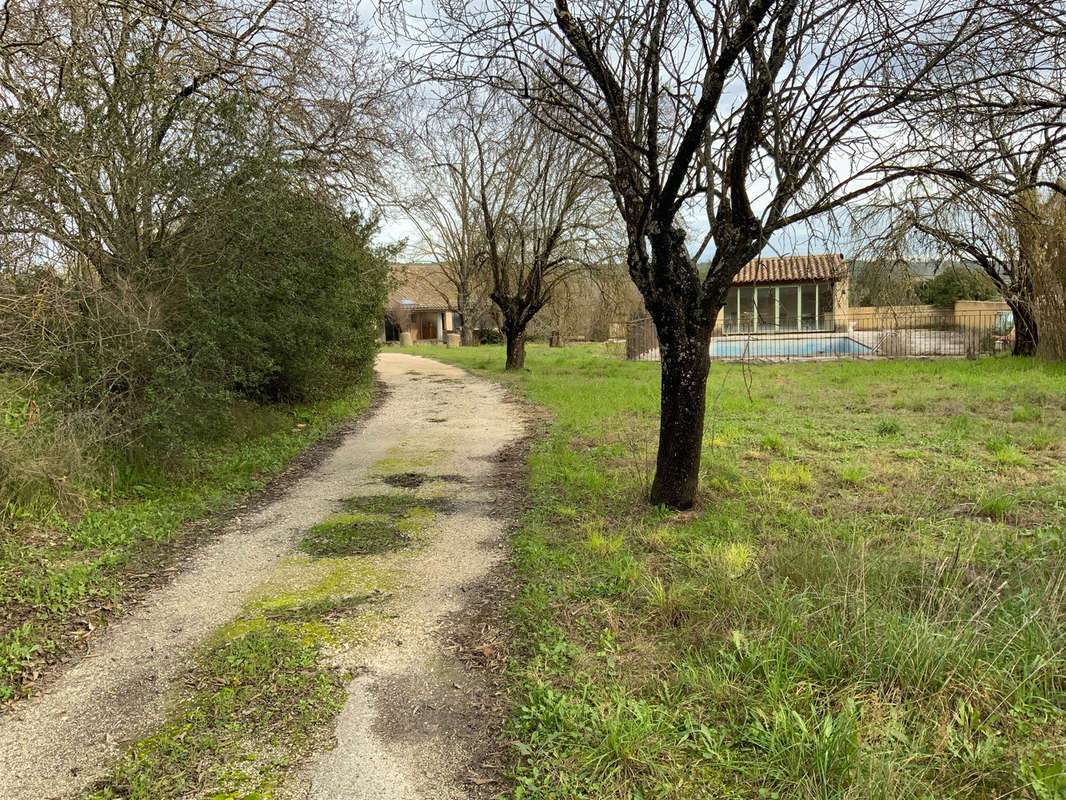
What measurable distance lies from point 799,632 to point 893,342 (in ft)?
69.6

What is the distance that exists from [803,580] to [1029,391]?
33.7 feet

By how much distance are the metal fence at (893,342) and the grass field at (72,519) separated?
1439cm

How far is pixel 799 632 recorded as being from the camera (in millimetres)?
3199

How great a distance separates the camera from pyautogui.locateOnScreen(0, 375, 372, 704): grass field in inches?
152

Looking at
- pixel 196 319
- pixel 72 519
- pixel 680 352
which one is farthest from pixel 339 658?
pixel 196 319

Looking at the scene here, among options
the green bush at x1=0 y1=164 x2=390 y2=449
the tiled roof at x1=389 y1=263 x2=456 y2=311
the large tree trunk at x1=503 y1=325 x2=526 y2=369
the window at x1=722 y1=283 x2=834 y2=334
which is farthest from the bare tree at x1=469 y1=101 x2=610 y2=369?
the tiled roof at x1=389 y1=263 x2=456 y2=311

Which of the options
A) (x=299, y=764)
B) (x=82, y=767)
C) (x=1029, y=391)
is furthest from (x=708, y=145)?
(x=1029, y=391)

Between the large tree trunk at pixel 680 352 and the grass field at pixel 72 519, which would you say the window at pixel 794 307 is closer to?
the large tree trunk at pixel 680 352

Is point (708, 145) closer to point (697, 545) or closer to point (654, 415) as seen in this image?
point (697, 545)

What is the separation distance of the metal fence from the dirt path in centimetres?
1454

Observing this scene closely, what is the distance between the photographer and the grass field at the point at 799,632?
2.49 meters

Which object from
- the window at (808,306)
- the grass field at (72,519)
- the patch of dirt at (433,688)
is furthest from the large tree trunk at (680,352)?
the window at (808,306)

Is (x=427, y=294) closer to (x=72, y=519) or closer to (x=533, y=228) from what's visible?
(x=533, y=228)

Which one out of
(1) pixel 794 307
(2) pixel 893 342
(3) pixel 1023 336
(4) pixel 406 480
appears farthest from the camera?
(1) pixel 794 307
